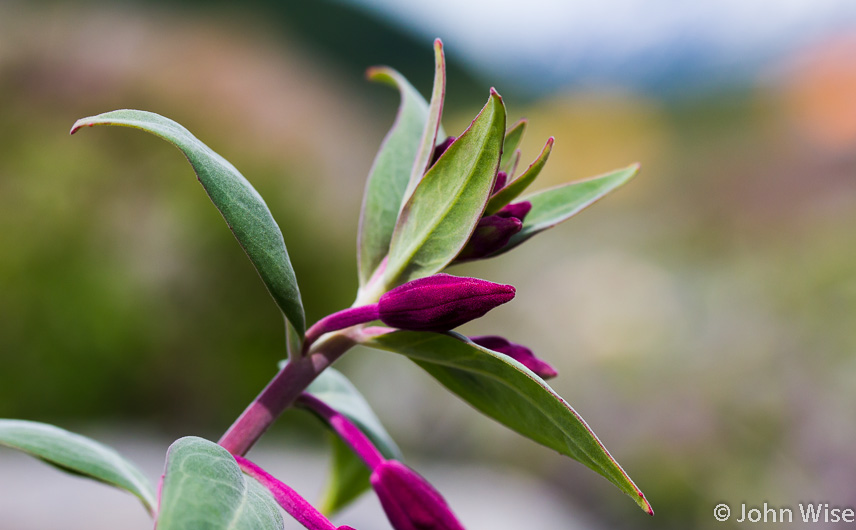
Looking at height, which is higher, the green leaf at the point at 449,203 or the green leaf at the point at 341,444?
the green leaf at the point at 449,203

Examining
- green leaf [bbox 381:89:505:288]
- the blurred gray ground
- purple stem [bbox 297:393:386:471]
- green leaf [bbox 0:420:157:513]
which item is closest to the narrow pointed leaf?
green leaf [bbox 381:89:505:288]

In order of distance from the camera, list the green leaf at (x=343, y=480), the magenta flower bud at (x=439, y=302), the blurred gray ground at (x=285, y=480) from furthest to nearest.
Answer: the blurred gray ground at (x=285, y=480) → the green leaf at (x=343, y=480) → the magenta flower bud at (x=439, y=302)

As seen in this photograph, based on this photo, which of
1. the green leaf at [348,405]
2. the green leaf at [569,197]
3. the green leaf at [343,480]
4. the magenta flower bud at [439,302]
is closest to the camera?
the magenta flower bud at [439,302]

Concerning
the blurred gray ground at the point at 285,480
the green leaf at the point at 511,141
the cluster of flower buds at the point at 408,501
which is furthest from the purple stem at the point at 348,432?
the blurred gray ground at the point at 285,480

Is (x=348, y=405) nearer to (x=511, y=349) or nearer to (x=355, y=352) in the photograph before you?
(x=511, y=349)

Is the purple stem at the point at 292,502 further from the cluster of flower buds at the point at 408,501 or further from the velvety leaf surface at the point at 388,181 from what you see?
the velvety leaf surface at the point at 388,181

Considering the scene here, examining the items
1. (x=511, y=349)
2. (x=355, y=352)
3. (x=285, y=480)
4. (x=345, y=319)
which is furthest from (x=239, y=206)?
(x=355, y=352)

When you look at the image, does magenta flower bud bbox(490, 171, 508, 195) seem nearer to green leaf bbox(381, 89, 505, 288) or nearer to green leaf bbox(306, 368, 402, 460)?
green leaf bbox(381, 89, 505, 288)

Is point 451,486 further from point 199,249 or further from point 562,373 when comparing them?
point 199,249
